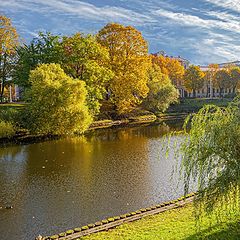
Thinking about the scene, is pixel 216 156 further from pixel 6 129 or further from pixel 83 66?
pixel 83 66

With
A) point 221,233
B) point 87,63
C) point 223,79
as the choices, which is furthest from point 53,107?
point 223,79

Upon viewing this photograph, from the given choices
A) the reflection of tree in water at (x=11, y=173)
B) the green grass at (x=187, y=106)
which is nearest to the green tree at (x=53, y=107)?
the reflection of tree in water at (x=11, y=173)

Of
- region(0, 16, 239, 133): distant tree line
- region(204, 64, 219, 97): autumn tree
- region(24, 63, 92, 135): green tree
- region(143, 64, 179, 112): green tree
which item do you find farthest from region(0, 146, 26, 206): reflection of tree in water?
region(204, 64, 219, 97): autumn tree

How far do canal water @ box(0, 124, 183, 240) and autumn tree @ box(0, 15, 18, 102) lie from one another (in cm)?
2267

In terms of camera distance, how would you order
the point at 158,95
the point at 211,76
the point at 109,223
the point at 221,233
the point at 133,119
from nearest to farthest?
the point at 221,233
the point at 109,223
the point at 133,119
the point at 158,95
the point at 211,76

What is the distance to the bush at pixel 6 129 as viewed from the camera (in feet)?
113

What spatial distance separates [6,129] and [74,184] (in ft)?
60.3

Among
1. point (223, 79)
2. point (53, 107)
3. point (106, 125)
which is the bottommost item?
point (106, 125)

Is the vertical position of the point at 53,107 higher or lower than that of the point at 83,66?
lower

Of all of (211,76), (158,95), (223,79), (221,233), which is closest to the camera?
(221,233)

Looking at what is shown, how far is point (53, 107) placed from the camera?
119 feet

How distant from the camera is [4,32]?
1876 inches

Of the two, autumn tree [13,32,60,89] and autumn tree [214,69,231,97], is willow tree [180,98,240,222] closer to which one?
autumn tree [13,32,60,89]

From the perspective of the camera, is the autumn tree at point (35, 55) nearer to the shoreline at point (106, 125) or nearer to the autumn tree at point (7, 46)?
the autumn tree at point (7, 46)
